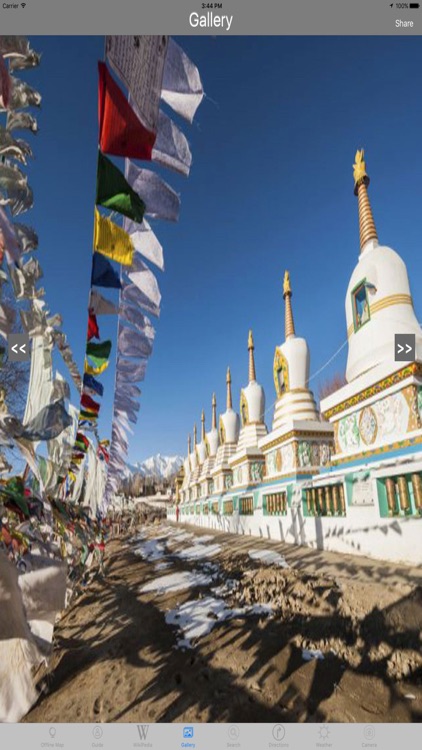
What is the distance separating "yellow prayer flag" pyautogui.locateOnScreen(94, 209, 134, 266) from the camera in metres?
3.80

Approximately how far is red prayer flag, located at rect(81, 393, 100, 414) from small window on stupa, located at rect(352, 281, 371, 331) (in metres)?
5.97

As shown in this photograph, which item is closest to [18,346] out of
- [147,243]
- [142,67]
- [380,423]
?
[147,243]

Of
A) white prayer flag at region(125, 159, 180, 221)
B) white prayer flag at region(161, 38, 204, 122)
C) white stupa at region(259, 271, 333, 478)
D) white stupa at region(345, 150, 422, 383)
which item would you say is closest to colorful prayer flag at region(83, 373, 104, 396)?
white prayer flag at region(125, 159, 180, 221)

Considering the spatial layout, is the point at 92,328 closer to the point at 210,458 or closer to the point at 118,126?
the point at 118,126

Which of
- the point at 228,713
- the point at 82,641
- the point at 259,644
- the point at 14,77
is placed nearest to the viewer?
the point at 228,713

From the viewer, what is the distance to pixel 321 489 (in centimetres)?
761

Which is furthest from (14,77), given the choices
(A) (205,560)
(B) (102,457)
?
(B) (102,457)

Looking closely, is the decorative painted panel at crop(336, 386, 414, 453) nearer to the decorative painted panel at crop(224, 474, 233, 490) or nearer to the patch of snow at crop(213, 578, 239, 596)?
the patch of snow at crop(213, 578, 239, 596)

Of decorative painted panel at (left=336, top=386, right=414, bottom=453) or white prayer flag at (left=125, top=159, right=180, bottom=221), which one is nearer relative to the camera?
white prayer flag at (left=125, top=159, right=180, bottom=221)

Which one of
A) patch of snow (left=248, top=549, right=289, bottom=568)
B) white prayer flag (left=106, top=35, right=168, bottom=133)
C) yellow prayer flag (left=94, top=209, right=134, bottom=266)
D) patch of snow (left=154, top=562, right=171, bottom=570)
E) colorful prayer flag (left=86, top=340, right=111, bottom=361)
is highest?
white prayer flag (left=106, top=35, right=168, bottom=133)
